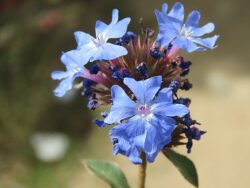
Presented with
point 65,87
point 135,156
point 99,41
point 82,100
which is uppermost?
point 99,41

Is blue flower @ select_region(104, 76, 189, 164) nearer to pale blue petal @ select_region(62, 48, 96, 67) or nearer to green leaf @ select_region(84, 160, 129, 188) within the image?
pale blue petal @ select_region(62, 48, 96, 67)

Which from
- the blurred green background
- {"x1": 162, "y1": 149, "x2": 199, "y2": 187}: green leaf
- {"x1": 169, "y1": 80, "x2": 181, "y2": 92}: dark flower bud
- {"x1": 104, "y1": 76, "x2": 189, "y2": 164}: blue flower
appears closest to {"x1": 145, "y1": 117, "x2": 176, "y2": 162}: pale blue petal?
{"x1": 104, "y1": 76, "x2": 189, "y2": 164}: blue flower

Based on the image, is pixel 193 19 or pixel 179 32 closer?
pixel 179 32

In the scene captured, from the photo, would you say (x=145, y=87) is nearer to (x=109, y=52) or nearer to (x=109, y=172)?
(x=109, y=52)

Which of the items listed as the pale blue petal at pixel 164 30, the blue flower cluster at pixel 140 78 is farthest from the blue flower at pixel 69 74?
the pale blue petal at pixel 164 30

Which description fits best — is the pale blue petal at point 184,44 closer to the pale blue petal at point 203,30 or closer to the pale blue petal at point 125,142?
the pale blue petal at point 203,30

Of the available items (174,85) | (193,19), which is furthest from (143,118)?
(193,19)

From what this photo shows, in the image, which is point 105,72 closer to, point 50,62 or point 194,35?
point 194,35

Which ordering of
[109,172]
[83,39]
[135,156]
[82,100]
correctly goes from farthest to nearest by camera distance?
1. [82,100]
2. [109,172]
3. [83,39]
4. [135,156]
